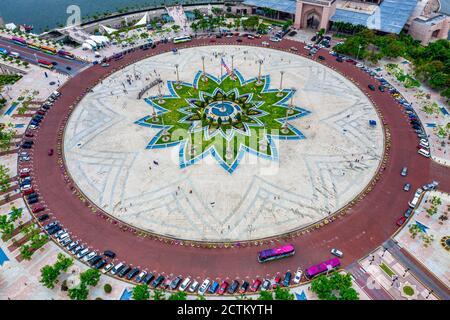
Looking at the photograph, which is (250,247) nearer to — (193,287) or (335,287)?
(193,287)

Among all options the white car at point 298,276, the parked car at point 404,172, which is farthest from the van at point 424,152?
the white car at point 298,276

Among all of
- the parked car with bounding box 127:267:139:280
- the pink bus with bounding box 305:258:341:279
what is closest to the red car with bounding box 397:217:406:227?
the pink bus with bounding box 305:258:341:279

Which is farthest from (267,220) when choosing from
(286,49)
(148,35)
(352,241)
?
(148,35)

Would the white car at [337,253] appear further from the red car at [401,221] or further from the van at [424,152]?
the van at [424,152]

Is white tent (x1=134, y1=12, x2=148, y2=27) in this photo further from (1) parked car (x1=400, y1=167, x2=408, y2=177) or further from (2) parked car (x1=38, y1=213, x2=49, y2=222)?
(1) parked car (x1=400, y1=167, x2=408, y2=177)

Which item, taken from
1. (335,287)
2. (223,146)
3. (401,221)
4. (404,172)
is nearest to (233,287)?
(335,287)
